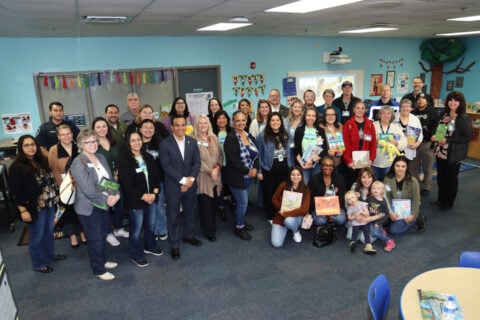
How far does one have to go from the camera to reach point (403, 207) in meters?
4.08

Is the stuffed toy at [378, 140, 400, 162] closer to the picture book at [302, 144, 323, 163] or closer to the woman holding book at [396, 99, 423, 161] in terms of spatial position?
the woman holding book at [396, 99, 423, 161]

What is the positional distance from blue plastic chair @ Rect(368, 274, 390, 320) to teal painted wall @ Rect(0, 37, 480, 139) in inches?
213

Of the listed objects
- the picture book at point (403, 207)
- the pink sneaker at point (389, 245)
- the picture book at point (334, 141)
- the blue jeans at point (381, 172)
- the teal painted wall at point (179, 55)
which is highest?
the teal painted wall at point (179, 55)

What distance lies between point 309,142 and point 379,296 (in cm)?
237

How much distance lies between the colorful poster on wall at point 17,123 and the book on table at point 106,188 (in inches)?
135

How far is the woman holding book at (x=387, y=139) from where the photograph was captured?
4.38 m

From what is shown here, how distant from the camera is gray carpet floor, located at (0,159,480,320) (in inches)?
117

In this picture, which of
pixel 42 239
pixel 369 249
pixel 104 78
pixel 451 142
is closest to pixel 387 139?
pixel 451 142

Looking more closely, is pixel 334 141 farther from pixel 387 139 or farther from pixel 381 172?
pixel 381 172

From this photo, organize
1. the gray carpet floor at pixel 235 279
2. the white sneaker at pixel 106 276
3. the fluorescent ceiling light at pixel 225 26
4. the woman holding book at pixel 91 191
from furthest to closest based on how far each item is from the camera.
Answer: the fluorescent ceiling light at pixel 225 26 < the white sneaker at pixel 106 276 < the woman holding book at pixel 91 191 < the gray carpet floor at pixel 235 279

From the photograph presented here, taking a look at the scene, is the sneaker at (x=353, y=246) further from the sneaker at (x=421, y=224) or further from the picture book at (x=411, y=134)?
the picture book at (x=411, y=134)

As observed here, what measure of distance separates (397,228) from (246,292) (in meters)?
2.07

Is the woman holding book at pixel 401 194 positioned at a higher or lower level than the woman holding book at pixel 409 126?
lower

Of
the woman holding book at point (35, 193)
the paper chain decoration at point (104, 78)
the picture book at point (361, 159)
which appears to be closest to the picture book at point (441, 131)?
the picture book at point (361, 159)
